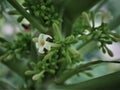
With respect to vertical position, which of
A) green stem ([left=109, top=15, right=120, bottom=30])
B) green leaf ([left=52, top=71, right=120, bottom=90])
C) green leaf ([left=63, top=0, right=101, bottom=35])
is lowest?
green leaf ([left=52, top=71, right=120, bottom=90])

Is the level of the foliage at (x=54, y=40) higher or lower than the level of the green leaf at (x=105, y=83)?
higher

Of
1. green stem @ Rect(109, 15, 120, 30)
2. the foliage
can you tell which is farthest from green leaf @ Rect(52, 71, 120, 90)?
green stem @ Rect(109, 15, 120, 30)

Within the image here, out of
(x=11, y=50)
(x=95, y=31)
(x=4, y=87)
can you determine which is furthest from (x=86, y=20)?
(x=4, y=87)

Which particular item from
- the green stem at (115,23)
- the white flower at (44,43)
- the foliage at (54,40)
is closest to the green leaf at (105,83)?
the foliage at (54,40)

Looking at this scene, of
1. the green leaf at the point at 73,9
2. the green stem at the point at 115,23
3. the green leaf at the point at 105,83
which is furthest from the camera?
the green stem at the point at 115,23

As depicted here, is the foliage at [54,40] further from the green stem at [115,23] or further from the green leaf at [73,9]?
the green stem at [115,23]

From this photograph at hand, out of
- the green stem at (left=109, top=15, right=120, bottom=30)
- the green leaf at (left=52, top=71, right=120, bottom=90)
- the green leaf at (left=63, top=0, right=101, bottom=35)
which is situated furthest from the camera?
the green stem at (left=109, top=15, right=120, bottom=30)

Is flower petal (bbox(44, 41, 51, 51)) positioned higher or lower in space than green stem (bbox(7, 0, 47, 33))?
lower

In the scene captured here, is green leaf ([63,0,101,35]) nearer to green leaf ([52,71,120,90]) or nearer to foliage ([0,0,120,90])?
foliage ([0,0,120,90])

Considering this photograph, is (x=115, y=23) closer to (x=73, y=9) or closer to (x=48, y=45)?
(x=73, y=9)
